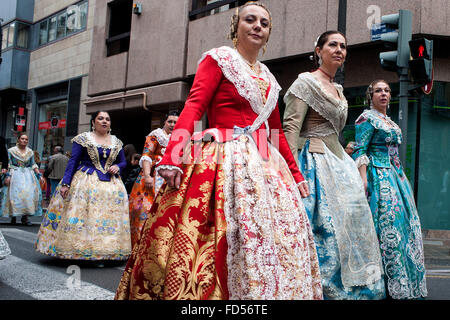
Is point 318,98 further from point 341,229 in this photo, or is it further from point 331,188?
point 341,229

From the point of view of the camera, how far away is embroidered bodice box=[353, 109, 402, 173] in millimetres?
4363

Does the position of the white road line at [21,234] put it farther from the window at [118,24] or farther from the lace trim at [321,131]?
the window at [118,24]

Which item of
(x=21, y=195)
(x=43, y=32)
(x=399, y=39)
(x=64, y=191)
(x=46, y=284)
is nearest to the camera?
(x=46, y=284)

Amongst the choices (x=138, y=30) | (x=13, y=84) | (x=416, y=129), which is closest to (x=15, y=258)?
(x=416, y=129)

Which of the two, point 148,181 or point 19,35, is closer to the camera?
point 148,181

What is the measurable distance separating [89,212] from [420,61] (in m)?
4.51

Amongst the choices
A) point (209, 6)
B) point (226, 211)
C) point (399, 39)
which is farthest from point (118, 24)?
point (226, 211)

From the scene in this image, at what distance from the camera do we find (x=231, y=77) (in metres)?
2.59

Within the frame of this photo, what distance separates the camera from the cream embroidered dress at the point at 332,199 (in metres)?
3.40

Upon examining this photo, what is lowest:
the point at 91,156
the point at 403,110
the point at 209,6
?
the point at 91,156

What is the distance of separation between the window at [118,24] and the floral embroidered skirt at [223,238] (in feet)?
50.8

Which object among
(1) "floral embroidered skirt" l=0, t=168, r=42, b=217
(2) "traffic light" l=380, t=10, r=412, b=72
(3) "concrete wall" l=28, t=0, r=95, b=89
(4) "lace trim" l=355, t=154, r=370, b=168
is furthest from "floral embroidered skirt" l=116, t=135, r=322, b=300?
(3) "concrete wall" l=28, t=0, r=95, b=89

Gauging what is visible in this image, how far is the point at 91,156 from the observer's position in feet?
19.6

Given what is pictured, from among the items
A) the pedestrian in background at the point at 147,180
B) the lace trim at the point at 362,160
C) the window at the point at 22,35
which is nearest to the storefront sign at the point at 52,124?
the window at the point at 22,35
